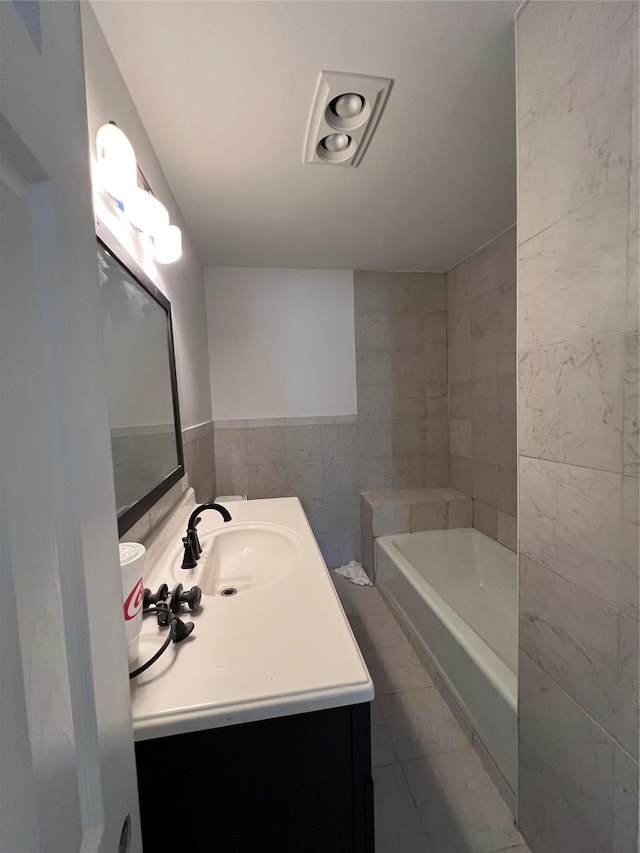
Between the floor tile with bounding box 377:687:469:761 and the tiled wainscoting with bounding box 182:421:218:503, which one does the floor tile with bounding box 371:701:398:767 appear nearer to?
the floor tile with bounding box 377:687:469:761

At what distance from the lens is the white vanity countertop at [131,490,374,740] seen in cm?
56

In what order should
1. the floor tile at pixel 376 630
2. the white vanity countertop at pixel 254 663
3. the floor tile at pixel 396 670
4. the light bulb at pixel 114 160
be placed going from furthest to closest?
the floor tile at pixel 376 630, the floor tile at pixel 396 670, the light bulb at pixel 114 160, the white vanity countertop at pixel 254 663

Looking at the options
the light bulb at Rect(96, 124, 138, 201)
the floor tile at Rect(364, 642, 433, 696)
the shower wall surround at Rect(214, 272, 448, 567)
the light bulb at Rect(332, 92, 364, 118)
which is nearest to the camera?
the light bulb at Rect(96, 124, 138, 201)

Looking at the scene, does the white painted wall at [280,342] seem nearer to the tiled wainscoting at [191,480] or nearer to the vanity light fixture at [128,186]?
the tiled wainscoting at [191,480]

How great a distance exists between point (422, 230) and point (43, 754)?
7.87ft

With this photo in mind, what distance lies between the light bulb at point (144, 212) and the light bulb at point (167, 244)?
0.19 feet

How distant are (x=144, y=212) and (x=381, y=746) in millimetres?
2062

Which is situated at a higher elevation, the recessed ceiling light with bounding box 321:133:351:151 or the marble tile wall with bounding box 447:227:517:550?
the recessed ceiling light with bounding box 321:133:351:151

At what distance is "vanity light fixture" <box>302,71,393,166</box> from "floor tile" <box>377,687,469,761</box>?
2295 millimetres

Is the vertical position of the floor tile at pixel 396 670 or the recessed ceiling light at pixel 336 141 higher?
the recessed ceiling light at pixel 336 141

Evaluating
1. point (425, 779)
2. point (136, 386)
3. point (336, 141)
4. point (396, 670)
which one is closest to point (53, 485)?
point (136, 386)

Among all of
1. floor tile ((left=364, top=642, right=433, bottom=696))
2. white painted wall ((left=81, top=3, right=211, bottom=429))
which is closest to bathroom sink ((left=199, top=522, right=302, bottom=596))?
white painted wall ((left=81, top=3, right=211, bottom=429))

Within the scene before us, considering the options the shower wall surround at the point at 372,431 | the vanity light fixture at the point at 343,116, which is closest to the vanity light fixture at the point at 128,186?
the vanity light fixture at the point at 343,116

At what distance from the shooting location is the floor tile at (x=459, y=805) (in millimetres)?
1052
